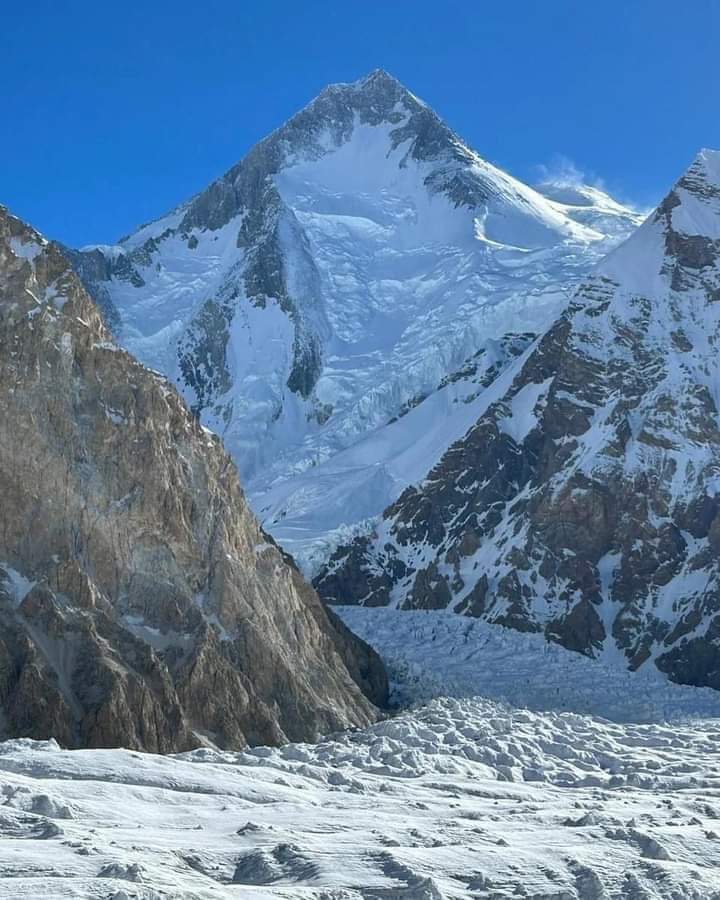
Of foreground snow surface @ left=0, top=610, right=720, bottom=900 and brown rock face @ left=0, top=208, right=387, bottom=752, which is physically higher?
brown rock face @ left=0, top=208, right=387, bottom=752

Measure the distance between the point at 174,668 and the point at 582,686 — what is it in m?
76.0

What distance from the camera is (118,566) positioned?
13188cm

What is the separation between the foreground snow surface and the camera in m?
83.1

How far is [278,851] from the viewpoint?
8788 centimetres

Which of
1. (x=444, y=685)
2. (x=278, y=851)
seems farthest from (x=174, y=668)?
(x=444, y=685)

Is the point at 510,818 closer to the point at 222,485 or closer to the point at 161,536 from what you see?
the point at 161,536

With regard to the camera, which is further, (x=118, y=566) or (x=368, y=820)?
(x=118, y=566)

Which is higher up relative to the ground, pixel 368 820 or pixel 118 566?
pixel 118 566

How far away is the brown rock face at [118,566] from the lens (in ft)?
405

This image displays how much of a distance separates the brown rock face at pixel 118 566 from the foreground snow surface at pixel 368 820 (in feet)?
21.5

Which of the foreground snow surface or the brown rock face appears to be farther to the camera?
the brown rock face

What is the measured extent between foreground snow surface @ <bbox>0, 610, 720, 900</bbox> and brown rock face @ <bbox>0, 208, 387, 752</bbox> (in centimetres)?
656

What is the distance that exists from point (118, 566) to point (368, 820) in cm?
3837

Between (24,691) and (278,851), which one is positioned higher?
(24,691)
